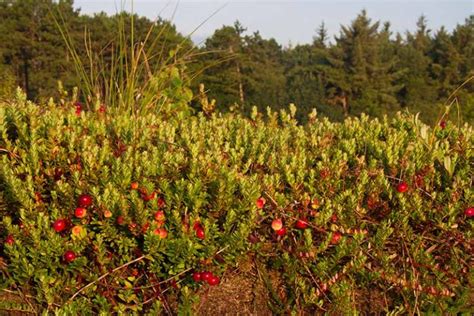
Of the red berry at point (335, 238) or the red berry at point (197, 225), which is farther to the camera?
the red berry at point (335, 238)

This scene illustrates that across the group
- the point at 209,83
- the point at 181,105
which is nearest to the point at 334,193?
the point at 181,105

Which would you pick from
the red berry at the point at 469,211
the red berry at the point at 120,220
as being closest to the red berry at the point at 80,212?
the red berry at the point at 120,220

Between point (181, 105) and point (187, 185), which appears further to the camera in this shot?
point (181, 105)

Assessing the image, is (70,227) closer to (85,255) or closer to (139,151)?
(85,255)

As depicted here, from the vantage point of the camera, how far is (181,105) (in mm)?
5055

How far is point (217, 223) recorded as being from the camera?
2.41 metres

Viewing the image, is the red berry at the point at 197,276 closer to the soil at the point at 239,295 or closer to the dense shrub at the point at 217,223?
the dense shrub at the point at 217,223

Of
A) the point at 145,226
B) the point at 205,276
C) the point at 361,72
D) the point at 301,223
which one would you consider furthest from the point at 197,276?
the point at 361,72

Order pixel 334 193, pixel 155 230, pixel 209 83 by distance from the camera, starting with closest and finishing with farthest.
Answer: pixel 155 230
pixel 334 193
pixel 209 83

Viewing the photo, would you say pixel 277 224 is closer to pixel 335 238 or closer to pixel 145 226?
pixel 335 238

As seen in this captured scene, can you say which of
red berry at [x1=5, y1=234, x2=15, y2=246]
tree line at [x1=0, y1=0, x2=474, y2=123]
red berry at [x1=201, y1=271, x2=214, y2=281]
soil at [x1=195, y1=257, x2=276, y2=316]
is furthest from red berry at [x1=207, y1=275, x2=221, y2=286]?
tree line at [x1=0, y1=0, x2=474, y2=123]

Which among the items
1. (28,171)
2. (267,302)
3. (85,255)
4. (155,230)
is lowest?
(267,302)

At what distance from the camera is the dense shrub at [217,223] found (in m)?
2.27

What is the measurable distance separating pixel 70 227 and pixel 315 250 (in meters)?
0.99
